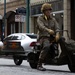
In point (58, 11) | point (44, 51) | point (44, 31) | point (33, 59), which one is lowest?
point (33, 59)

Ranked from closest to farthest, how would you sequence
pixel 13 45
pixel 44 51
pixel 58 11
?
1. pixel 44 51
2. pixel 13 45
3. pixel 58 11

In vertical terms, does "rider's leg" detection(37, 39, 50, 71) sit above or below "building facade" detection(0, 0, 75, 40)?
below

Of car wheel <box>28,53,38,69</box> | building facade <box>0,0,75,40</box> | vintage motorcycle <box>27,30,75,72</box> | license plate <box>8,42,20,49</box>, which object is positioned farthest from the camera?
building facade <box>0,0,75,40</box>

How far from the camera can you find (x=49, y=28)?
1181 centimetres

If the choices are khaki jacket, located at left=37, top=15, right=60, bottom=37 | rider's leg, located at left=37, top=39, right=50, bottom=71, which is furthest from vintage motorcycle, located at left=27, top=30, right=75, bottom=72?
khaki jacket, located at left=37, top=15, right=60, bottom=37

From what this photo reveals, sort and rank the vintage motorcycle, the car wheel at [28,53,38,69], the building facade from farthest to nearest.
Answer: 1. the building facade
2. the car wheel at [28,53,38,69]
3. the vintage motorcycle

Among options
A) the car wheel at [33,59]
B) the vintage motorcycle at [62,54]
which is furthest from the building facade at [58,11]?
the vintage motorcycle at [62,54]

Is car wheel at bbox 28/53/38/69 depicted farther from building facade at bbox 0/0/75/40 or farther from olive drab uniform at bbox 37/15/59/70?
building facade at bbox 0/0/75/40

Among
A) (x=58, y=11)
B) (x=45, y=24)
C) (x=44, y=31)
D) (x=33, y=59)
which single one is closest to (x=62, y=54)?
(x=44, y=31)

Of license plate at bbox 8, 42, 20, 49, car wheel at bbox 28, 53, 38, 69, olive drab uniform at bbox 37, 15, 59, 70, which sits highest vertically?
olive drab uniform at bbox 37, 15, 59, 70

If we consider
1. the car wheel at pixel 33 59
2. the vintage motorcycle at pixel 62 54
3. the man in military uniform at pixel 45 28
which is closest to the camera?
the vintage motorcycle at pixel 62 54

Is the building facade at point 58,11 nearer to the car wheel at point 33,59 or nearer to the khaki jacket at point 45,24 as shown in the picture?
the car wheel at point 33,59

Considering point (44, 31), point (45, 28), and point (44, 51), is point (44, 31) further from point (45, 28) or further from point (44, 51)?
point (44, 51)

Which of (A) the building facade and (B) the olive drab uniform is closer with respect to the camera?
(B) the olive drab uniform
